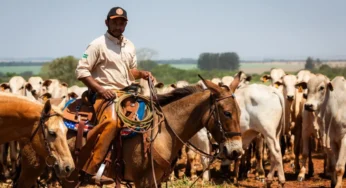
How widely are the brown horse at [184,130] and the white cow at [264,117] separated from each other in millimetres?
4223

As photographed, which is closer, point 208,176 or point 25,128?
point 25,128

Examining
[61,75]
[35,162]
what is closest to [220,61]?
[61,75]

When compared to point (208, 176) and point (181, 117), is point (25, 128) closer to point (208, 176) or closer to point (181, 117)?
point (181, 117)

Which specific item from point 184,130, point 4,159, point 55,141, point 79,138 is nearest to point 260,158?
point 4,159

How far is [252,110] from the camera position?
11609 mm

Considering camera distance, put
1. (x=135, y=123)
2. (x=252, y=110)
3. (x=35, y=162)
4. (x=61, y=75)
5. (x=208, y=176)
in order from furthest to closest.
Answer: (x=61, y=75), (x=208, y=176), (x=252, y=110), (x=35, y=162), (x=135, y=123)

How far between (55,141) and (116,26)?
1866mm

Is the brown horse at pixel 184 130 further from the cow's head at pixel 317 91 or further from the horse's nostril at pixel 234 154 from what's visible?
the cow's head at pixel 317 91

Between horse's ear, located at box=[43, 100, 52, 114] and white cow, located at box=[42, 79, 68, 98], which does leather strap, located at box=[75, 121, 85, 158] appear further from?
white cow, located at box=[42, 79, 68, 98]

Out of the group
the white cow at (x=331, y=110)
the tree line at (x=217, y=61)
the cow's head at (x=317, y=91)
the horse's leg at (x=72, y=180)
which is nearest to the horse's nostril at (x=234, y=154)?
the horse's leg at (x=72, y=180)

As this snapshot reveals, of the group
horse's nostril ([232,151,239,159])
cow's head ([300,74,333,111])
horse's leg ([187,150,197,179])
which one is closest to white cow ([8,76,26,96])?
horse's leg ([187,150,197,179])

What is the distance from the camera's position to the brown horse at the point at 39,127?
6324 millimetres

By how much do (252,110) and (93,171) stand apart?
524 cm

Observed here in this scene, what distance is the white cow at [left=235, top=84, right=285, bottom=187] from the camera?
1128cm
